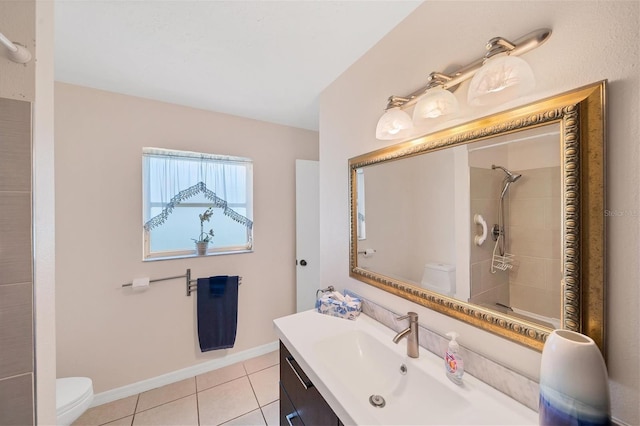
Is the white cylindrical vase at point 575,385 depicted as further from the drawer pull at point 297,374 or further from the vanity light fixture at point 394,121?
the vanity light fixture at point 394,121

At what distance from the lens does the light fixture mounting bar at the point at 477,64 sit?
72 cm

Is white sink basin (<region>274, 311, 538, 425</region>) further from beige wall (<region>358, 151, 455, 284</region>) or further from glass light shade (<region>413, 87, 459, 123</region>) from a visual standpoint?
glass light shade (<region>413, 87, 459, 123</region>)

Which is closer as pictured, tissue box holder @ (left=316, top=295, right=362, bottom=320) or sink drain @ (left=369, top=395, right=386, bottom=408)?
sink drain @ (left=369, top=395, right=386, bottom=408)

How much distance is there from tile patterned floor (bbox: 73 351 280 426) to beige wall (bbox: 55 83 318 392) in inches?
6.1

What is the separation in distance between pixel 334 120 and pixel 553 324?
154 cm

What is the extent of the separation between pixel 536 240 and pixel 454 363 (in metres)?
0.50

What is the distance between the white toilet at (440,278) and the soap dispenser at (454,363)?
6.9 inches

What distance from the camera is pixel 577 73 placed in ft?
2.16

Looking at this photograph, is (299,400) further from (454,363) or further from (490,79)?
(490,79)

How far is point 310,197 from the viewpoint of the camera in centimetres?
262

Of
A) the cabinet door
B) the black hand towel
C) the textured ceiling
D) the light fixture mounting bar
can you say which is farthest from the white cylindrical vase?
the black hand towel

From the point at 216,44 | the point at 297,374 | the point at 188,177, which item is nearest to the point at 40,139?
the point at 216,44

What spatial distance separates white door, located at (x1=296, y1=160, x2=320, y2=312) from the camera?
258cm

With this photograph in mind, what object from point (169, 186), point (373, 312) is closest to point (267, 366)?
point (373, 312)
